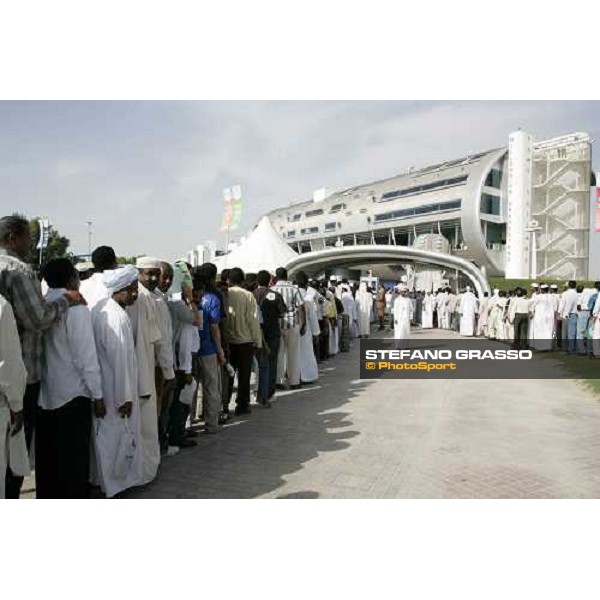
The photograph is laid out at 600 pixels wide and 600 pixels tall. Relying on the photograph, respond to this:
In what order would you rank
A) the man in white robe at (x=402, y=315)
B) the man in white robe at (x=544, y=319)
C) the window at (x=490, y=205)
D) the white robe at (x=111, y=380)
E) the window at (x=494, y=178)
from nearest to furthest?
the white robe at (x=111, y=380), the man in white robe at (x=402, y=315), the man in white robe at (x=544, y=319), the window at (x=490, y=205), the window at (x=494, y=178)

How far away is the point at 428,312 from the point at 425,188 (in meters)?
37.1

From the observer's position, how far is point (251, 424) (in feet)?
19.7

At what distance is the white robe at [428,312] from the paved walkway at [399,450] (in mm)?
12938

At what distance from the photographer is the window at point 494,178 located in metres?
48.7

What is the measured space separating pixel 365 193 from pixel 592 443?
6175 cm

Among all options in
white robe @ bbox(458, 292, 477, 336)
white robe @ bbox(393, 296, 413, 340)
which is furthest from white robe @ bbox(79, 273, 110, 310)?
white robe @ bbox(458, 292, 477, 336)

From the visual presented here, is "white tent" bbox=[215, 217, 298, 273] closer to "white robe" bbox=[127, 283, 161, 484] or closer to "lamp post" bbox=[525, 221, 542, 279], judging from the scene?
"white robe" bbox=[127, 283, 161, 484]

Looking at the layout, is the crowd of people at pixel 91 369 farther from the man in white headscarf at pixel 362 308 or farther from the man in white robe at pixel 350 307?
the man in white headscarf at pixel 362 308

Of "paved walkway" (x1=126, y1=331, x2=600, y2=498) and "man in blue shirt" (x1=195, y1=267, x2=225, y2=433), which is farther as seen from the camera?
"man in blue shirt" (x1=195, y1=267, x2=225, y2=433)

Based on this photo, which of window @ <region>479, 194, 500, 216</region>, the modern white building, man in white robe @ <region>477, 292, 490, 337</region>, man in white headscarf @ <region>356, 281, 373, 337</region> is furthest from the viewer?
window @ <region>479, 194, 500, 216</region>

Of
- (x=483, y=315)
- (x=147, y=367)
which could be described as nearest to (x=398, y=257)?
(x=483, y=315)

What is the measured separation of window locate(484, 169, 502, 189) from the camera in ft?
160

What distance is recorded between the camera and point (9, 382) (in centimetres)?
295

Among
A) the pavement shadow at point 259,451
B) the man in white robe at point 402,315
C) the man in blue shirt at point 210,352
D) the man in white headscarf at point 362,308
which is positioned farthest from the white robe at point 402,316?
the man in blue shirt at point 210,352
